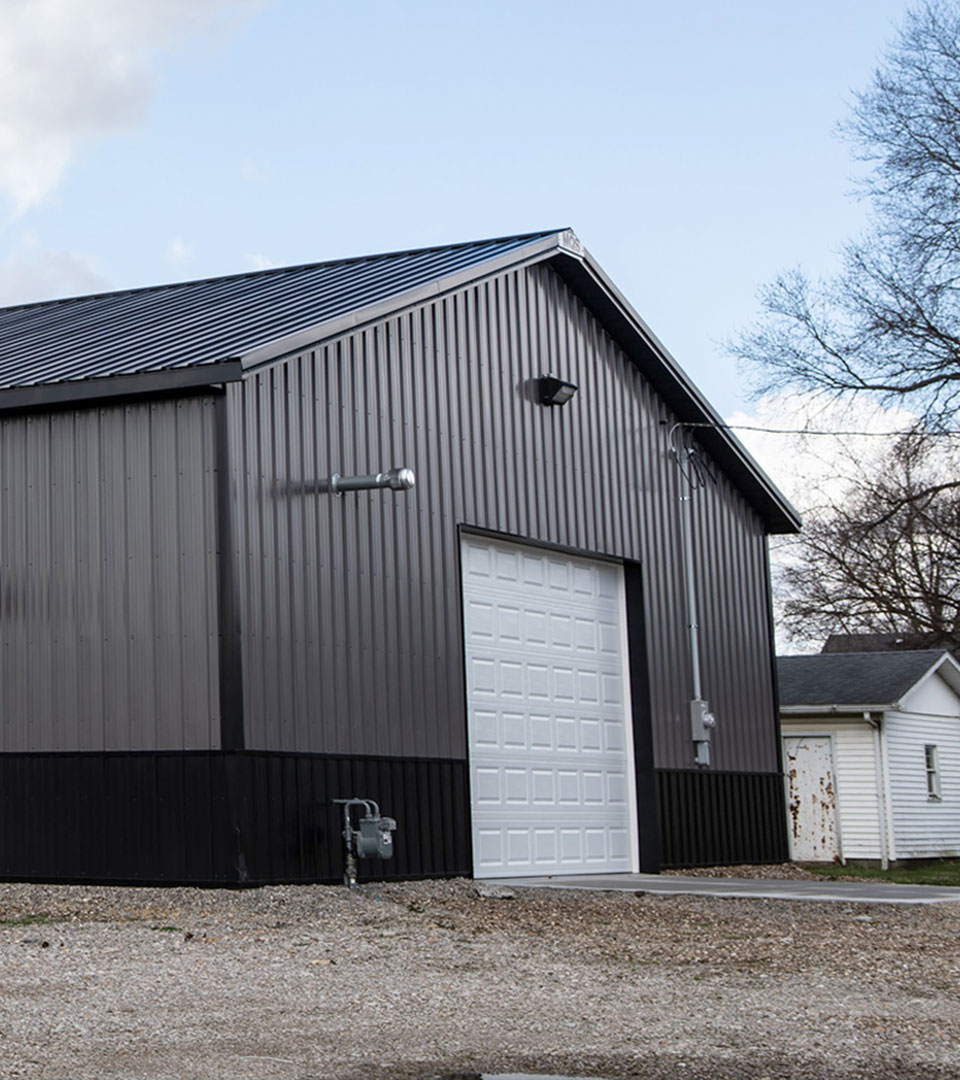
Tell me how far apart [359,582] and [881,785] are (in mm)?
14990

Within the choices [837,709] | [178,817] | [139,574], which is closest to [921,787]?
[837,709]

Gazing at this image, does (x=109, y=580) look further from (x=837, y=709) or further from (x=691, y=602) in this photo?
(x=837, y=709)

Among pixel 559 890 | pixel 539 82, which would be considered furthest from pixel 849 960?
pixel 539 82

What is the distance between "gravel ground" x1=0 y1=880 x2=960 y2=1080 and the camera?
19.4 ft

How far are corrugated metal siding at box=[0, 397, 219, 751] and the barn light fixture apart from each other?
4.29 feet

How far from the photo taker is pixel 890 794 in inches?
1020

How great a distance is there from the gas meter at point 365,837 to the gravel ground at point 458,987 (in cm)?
50

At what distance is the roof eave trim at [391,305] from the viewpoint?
12.2 metres

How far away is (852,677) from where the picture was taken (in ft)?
90.5

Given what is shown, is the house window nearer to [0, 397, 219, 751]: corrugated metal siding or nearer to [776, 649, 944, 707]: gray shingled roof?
[776, 649, 944, 707]: gray shingled roof

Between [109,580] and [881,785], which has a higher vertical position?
[109,580]

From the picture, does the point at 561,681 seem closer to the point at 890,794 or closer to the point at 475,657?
the point at 475,657

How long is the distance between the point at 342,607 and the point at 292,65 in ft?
22.0

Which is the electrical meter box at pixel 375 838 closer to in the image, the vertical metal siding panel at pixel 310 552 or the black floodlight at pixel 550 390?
the vertical metal siding panel at pixel 310 552
